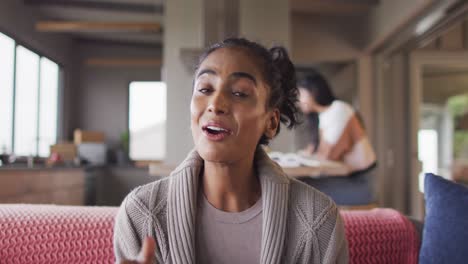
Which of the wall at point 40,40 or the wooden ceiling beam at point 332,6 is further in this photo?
the wooden ceiling beam at point 332,6

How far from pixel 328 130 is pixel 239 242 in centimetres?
169

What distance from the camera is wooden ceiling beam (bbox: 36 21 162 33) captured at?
4.44 ft

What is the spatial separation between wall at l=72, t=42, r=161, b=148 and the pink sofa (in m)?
0.67

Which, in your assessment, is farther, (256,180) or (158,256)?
(256,180)

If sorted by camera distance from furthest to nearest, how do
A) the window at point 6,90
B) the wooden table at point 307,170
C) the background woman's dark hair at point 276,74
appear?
the wooden table at point 307,170, the window at point 6,90, the background woman's dark hair at point 276,74

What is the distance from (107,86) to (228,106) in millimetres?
1488

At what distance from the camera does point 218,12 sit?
3.29 metres

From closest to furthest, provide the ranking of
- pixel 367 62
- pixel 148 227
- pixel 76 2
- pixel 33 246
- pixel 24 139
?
1. pixel 148 227
2. pixel 33 246
3. pixel 24 139
4. pixel 76 2
5. pixel 367 62

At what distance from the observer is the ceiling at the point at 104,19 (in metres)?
1.42

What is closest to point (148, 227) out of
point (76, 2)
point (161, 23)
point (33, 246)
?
point (33, 246)

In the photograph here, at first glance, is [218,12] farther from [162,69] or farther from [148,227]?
[148,227]

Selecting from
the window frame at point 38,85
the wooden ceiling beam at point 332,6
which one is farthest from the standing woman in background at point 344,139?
the wooden ceiling beam at point 332,6

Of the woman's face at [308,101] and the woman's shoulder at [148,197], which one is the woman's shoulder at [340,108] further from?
the woman's shoulder at [148,197]

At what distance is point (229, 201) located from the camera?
3.02 ft
